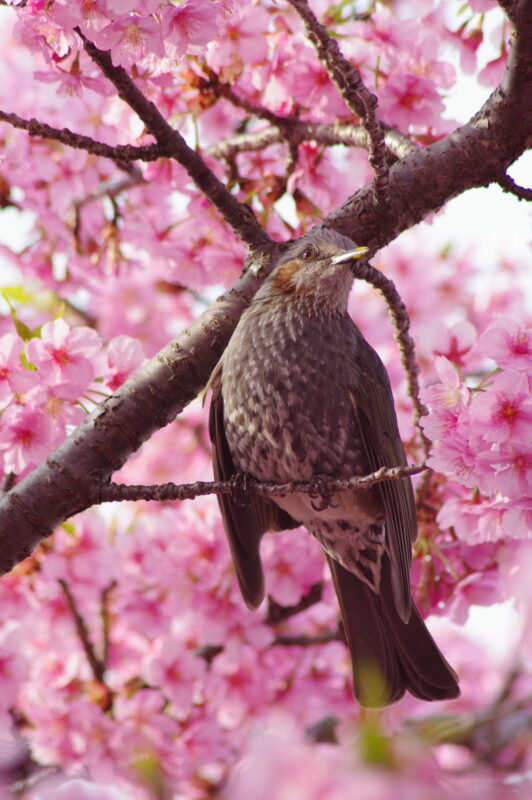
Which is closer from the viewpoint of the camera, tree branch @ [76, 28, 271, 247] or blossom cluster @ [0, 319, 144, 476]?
tree branch @ [76, 28, 271, 247]

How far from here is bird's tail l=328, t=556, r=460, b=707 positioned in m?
2.85

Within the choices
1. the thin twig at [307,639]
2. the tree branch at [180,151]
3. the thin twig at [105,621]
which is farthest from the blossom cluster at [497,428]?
the thin twig at [105,621]

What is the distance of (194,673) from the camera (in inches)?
141

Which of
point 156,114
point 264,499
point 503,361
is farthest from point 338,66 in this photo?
point 264,499

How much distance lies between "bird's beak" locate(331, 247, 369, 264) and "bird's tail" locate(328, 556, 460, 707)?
101cm

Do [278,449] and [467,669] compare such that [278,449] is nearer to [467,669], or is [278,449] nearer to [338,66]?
[338,66]

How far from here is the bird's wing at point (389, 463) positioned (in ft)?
8.70

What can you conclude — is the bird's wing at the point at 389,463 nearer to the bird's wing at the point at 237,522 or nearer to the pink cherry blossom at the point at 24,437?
the bird's wing at the point at 237,522

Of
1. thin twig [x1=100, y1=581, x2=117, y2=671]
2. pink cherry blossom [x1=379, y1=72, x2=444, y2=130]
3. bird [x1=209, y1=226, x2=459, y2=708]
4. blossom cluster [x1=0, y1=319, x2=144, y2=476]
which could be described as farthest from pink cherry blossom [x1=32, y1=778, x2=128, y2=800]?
pink cherry blossom [x1=379, y1=72, x2=444, y2=130]

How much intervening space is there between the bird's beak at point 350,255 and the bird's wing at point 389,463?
0.32m

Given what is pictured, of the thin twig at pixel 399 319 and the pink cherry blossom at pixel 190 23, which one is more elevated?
the pink cherry blossom at pixel 190 23

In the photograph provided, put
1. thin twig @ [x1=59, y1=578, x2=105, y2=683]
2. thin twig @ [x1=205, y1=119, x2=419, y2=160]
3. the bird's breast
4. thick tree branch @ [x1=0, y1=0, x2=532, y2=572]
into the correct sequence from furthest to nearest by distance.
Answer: thin twig @ [x1=59, y1=578, x2=105, y2=683] → thin twig @ [x1=205, y1=119, x2=419, y2=160] → the bird's breast → thick tree branch @ [x1=0, y1=0, x2=532, y2=572]

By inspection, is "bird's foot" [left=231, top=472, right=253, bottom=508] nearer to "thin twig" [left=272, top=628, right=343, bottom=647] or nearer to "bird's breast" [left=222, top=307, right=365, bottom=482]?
"bird's breast" [left=222, top=307, right=365, bottom=482]

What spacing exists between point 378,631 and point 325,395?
0.86 meters
